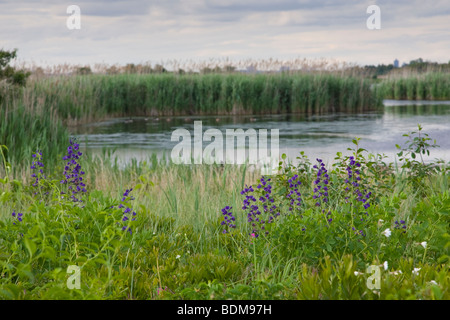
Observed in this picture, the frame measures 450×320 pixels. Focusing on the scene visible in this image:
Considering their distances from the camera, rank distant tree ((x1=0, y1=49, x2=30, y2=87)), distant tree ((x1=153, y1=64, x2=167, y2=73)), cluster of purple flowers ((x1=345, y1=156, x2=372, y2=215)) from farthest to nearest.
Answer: distant tree ((x1=153, y1=64, x2=167, y2=73))
distant tree ((x1=0, y1=49, x2=30, y2=87))
cluster of purple flowers ((x1=345, y1=156, x2=372, y2=215))

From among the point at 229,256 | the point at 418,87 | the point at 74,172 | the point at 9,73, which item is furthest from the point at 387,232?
the point at 418,87

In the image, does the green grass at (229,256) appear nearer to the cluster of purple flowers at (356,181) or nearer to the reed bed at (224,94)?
the cluster of purple flowers at (356,181)

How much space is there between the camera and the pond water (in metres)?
11.7

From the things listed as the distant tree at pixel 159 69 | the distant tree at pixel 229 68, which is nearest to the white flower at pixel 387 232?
the distant tree at pixel 229 68

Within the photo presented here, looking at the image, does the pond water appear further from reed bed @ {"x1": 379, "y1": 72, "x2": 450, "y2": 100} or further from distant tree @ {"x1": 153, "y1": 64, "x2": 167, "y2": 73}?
reed bed @ {"x1": 379, "y1": 72, "x2": 450, "y2": 100}

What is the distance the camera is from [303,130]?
50.4 feet

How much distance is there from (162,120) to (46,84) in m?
4.31

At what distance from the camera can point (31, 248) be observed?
2.21 metres

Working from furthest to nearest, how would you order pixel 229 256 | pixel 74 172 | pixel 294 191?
pixel 74 172
pixel 294 191
pixel 229 256

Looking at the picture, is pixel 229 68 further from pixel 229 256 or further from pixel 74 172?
pixel 229 256

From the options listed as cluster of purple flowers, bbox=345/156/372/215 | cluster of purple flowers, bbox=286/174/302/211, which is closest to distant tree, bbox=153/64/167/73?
cluster of purple flowers, bbox=286/174/302/211

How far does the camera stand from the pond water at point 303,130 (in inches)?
460

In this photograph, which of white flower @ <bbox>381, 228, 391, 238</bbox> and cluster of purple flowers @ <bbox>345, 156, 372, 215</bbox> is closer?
white flower @ <bbox>381, 228, 391, 238</bbox>

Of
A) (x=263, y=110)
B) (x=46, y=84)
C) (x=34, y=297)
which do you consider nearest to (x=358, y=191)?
(x=34, y=297)
